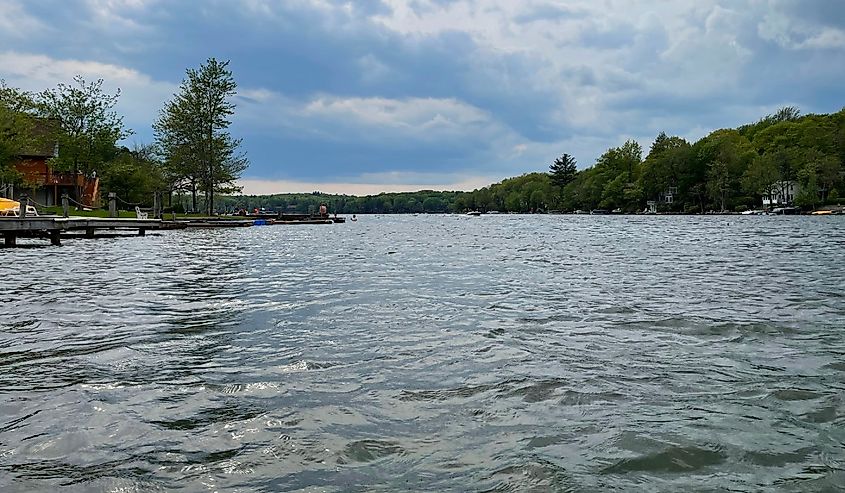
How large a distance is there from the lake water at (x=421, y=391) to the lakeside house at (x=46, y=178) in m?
46.0

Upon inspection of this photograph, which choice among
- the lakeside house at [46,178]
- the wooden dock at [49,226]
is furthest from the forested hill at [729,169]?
the wooden dock at [49,226]

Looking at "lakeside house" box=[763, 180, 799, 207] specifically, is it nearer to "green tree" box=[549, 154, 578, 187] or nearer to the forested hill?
the forested hill

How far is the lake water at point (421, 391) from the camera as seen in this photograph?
3.82 m

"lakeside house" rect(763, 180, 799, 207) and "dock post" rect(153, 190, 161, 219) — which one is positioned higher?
"lakeside house" rect(763, 180, 799, 207)

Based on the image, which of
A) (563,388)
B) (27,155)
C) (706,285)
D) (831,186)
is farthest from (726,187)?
(563,388)

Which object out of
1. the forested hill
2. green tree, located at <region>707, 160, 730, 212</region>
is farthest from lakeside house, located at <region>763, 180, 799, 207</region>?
green tree, located at <region>707, 160, 730, 212</region>

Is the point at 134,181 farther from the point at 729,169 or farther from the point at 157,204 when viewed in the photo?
the point at 729,169

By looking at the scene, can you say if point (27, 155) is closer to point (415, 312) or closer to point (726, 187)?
point (415, 312)

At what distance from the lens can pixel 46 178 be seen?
54219 mm

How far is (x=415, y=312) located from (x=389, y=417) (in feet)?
15.9

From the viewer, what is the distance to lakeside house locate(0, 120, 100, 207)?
2007 inches

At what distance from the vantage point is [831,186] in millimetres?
102750

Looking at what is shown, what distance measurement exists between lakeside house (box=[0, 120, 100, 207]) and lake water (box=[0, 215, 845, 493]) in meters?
46.0

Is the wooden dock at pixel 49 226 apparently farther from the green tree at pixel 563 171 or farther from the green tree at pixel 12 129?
the green tree at pixel 563 171
